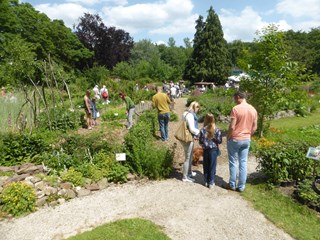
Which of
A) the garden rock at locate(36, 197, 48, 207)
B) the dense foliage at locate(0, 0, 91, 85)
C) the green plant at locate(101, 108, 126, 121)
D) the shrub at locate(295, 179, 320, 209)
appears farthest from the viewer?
the dense foliage at locate(0, 0, 91, 85)

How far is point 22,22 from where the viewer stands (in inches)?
1346

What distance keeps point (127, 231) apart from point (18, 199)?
239 cm

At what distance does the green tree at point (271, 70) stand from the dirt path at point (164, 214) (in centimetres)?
482

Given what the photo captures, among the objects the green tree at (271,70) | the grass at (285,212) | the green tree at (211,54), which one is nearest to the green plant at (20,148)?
the grass at (285,212)

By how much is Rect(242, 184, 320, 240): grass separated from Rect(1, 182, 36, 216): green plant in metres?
4.29

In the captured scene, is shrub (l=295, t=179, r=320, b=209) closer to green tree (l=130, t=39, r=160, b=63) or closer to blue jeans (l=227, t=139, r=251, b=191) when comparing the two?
blue jeans (l=227, t=139, r=251, b=191)

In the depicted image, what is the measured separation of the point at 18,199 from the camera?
5.14 metres

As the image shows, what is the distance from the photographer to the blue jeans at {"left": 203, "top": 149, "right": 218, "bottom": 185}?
571 centimetres

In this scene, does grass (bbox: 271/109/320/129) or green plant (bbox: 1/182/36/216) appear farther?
grass (bbox: 271/109/320/129)

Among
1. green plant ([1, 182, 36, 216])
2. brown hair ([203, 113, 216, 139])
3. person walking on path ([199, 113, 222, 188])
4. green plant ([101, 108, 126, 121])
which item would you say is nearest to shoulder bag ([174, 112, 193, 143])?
person walking on path ([199, 113, 222, 188])

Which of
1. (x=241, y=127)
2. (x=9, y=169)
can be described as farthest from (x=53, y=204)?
(x=241, y=127)

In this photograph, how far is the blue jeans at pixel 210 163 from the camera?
18.7 ft

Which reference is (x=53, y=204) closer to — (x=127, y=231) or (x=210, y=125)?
(x=127, y=231)

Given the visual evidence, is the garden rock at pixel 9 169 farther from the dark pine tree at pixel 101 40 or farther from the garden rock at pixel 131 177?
the dark pine tree at pixel 101 40
